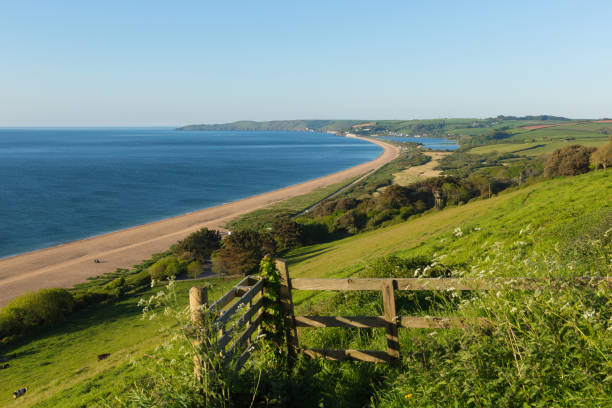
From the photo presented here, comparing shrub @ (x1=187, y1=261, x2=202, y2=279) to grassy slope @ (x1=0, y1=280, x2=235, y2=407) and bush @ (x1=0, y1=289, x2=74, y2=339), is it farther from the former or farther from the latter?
bush @ (x1=0, y1=289, x2=74, y2=339)

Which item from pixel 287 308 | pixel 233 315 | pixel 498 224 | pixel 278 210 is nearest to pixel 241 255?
pixel 498 224

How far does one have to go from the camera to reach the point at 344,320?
5.93 meters

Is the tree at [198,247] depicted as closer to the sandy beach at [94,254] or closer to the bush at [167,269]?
the bush at [167,269]

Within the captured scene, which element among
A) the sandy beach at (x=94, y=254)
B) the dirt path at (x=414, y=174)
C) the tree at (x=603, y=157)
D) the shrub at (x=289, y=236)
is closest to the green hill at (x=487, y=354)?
the tree at (x=603, y=157)

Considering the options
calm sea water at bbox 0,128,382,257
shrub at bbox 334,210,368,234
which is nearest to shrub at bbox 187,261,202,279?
shrub at bbox 334,210,368,234

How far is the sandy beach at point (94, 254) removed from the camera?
37.3 meters

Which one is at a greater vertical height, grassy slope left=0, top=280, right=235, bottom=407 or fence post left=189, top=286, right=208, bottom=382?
fence post left=189, top=286, right=208, bottom=382

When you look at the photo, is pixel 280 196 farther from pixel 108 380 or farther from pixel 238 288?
pixel 238 288

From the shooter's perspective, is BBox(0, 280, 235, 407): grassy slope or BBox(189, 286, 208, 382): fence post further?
BBox(0, 280, 235, 407): grassy slope

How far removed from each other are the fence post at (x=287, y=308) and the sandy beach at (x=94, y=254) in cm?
3725

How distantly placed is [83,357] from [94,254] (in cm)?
2970

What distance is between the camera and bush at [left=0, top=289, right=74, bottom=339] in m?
25.9

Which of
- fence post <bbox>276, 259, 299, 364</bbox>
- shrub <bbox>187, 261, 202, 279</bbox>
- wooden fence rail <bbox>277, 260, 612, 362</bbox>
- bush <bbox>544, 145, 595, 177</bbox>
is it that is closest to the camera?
wooden fence rail <bbox>277, 260, 612, 362</bbox>

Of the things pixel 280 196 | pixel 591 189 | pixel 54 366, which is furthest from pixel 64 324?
pixel 280 196
